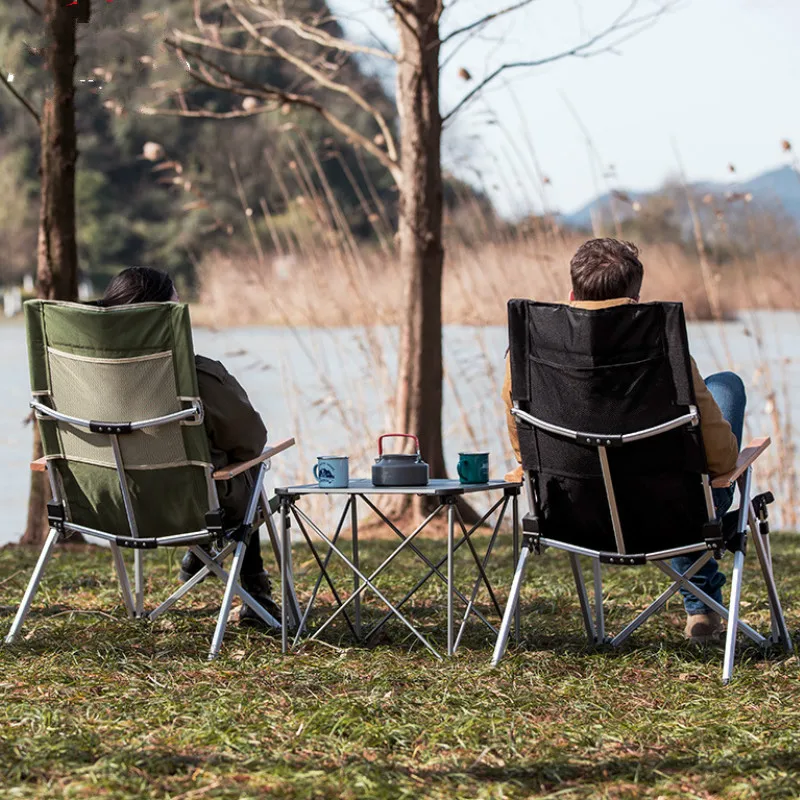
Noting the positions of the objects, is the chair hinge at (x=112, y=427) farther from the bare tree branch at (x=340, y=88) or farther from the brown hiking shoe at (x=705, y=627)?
the bare tree branch at (x=340, y=88)

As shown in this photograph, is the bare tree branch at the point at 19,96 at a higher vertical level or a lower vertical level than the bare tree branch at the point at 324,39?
lower

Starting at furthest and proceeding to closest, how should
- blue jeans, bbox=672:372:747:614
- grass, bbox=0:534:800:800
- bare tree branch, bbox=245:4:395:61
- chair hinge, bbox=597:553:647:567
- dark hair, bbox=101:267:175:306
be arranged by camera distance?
bare tree branch, bbox=245:4:395:61
dark hair, bbox=101:267:175:306
blue jeans, bbox=672:372:747:614
chair hinge, bbox=597:553:647:567
grass, bbox=0:534:800:800

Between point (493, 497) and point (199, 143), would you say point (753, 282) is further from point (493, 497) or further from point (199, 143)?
point (199, 143)

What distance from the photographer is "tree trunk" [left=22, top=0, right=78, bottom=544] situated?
5379mm

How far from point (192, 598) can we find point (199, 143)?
29.2 m

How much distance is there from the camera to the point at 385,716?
107 inches

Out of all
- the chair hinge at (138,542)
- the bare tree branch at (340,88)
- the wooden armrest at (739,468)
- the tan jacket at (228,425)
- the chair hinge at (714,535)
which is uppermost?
the bare tree branch at (340,88)

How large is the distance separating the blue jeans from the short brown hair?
1.20 feet

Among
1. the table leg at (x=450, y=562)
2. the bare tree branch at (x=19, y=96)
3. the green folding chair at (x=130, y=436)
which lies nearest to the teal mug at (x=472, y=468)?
the table leg at (x=450, y=562)

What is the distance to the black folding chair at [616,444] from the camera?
120 inches

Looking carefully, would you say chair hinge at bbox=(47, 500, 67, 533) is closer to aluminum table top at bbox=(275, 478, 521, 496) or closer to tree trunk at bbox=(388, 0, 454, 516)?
aluminum table top at bbox=(275, 478, 521, 496)

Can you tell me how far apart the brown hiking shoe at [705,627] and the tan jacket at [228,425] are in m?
1.23

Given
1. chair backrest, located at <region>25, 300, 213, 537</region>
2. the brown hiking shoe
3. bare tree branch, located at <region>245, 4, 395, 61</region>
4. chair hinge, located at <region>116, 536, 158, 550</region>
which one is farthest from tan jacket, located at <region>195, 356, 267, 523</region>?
bare tree branch, located at <region>245, 4, 395, 61</region>

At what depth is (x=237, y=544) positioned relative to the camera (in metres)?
3.43
